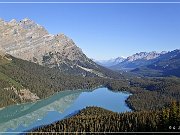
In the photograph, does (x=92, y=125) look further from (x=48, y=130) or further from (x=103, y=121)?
(x=48, y=130)

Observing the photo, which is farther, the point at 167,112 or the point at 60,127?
the point at 60,127

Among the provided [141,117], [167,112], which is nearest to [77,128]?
[141,117]

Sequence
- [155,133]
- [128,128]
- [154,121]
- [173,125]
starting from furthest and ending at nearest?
[128,128], [154,121], [155,133], [173,125]

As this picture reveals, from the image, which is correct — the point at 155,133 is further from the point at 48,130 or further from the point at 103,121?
the point at 48,130

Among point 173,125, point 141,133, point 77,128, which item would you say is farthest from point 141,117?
point 173,125

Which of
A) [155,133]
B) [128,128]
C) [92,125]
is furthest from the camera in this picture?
[92,125]

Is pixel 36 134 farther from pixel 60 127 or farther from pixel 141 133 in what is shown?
pixel 141 133

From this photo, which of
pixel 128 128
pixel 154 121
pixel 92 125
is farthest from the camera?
pixel 92 125

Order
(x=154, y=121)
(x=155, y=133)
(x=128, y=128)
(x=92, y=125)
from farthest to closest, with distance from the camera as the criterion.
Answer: (x=92, y=125) < (x=128, y=128) < (x=154, y=121) < (x=155, y=133)
